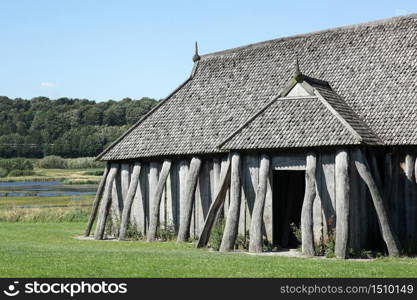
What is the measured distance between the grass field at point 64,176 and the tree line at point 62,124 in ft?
31.2

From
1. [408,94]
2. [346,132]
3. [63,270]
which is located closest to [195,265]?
[63,270]

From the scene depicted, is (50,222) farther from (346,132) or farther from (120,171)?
(346,132)

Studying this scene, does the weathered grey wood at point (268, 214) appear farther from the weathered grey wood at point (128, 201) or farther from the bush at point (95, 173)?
the bush at point (95, 173)

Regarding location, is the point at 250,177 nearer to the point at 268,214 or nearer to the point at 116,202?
the point at 268,214

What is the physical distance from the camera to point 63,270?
14531 millimetres

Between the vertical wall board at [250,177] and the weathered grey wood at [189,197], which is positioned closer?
the vertical wall board at [250,177]

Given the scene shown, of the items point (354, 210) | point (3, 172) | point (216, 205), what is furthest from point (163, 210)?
point (3, 172)

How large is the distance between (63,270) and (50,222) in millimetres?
21771

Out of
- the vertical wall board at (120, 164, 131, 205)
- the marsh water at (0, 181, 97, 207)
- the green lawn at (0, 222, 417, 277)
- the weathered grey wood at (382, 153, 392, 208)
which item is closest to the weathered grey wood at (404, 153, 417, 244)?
the weathered grey wood at (382, 153, 392, 208)

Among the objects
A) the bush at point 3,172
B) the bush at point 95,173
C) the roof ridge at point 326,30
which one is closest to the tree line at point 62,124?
the bush at point 95,173

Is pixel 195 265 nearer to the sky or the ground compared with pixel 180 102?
nearer to the ground

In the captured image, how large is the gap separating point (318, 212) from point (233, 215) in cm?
252

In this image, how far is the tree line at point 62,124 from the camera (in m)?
120

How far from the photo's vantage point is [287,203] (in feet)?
76.7
